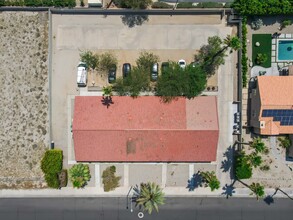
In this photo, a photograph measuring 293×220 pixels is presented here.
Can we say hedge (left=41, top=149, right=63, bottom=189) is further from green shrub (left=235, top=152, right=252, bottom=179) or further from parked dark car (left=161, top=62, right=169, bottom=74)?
green shrub (left=235, top=152, right=252, bottom=179)

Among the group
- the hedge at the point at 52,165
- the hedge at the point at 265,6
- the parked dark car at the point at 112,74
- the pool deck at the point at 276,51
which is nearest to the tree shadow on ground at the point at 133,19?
the parked dark car at the point at 112,74

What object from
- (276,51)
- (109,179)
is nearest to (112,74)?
(109,179)

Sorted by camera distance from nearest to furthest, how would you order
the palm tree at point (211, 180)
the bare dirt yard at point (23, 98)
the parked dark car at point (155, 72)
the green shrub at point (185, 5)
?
1. the palm tree at point (211, 180)
2. the green shrub at point (185, 5)
3. the parked dark car at point (155, 72)
4. the bare dirt yard at point (23, 98)

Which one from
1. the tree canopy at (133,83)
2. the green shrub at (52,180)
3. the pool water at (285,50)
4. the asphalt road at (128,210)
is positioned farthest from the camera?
the asphalt road at (128,210)

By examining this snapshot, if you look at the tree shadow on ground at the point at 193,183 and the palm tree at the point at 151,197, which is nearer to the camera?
the palm tree at the point at 151,197

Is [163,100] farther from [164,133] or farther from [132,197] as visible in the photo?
[132,197]

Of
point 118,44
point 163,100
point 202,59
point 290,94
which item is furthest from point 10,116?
point 290,94

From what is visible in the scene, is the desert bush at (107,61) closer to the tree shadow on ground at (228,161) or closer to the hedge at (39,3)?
the hedge at (39,3)
